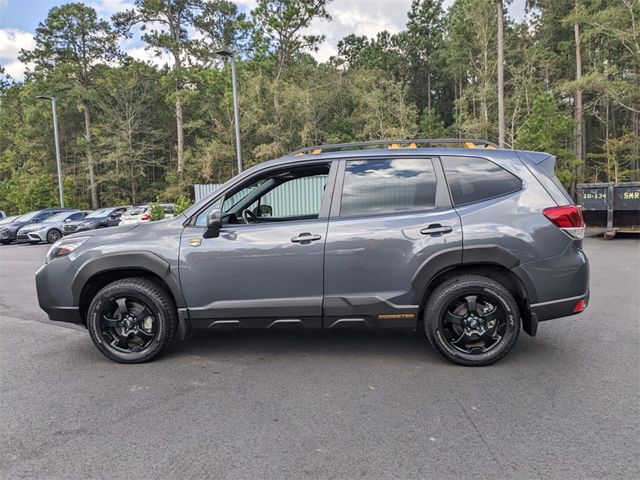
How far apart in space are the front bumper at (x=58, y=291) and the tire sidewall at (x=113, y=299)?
7.7 inches

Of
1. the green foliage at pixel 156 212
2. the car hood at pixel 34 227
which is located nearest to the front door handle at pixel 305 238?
the green foliage at pixel 156 212

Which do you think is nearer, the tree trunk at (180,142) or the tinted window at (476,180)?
the tinted window at (476,180)

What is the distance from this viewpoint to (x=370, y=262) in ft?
13.0

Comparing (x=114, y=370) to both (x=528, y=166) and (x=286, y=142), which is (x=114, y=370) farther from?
(x=286, y=142)

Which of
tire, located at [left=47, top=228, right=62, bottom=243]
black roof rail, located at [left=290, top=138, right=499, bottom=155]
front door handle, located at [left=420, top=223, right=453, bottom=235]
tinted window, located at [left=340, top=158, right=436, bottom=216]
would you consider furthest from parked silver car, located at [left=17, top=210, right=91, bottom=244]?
front door handle, located at [left=420, top=223, right=453, bottom=235]

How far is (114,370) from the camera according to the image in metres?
4.20

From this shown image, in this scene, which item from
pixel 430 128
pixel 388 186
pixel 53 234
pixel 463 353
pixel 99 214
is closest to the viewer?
pixel 463 353

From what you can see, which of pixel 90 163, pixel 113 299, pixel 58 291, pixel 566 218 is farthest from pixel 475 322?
pixel 90 163

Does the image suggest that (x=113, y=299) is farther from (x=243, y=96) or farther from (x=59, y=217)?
(x=243, y=96)

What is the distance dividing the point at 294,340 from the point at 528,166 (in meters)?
2.84

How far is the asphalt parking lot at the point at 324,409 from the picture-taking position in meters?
2.68

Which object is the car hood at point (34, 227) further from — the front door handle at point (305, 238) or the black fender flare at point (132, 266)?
the front door handle at point (305, 238)

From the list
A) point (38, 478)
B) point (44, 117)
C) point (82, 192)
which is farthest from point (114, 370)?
point (44, 117)

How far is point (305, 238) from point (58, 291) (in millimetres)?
2378
